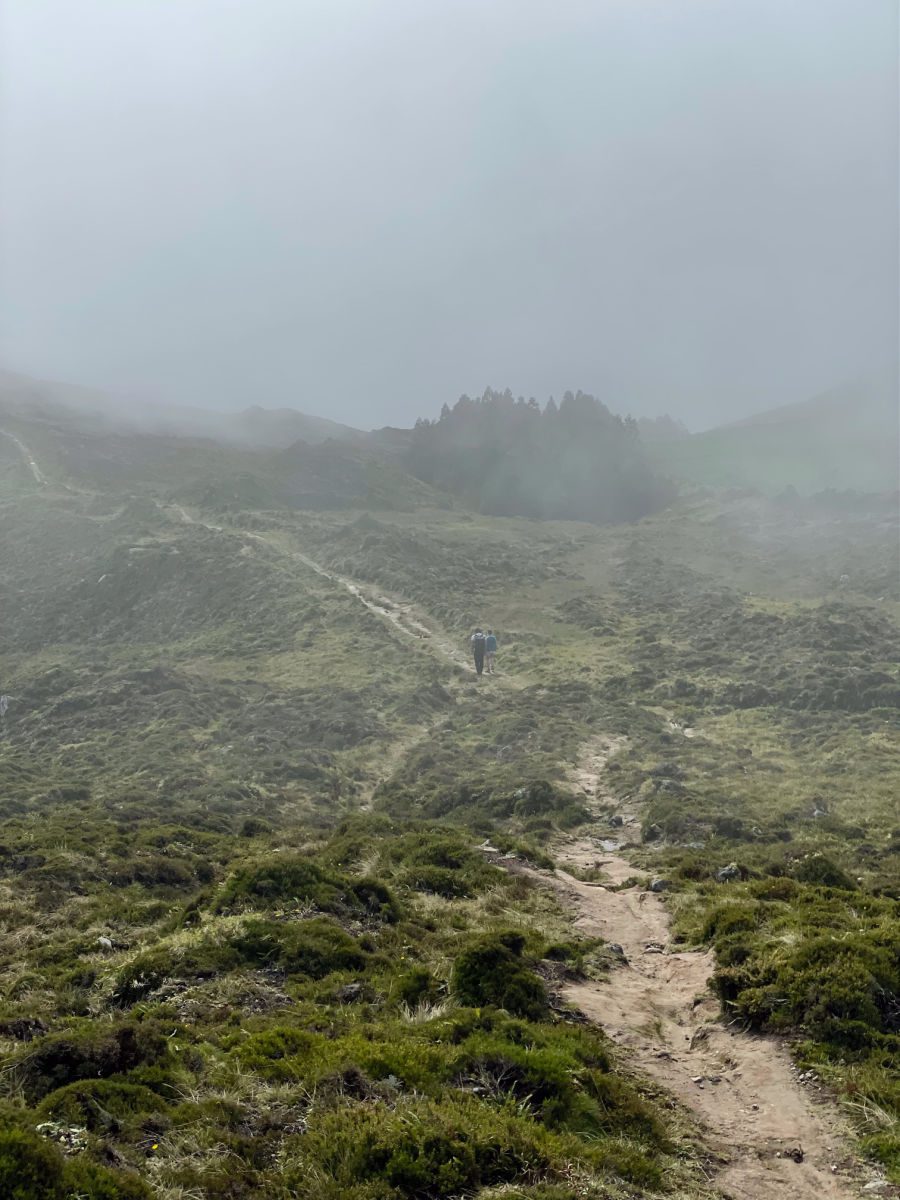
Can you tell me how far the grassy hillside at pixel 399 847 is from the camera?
7035mm

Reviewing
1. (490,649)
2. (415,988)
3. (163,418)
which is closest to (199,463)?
(163,418)

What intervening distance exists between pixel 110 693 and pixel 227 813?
1757 cm

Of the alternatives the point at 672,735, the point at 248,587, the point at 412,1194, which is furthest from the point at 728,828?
the point at 248,587

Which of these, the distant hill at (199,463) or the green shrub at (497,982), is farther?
the distant hill at (199,463)

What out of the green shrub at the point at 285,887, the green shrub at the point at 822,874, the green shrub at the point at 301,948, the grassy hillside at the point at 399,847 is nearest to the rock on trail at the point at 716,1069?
the grassy hillside at the point at 399,847

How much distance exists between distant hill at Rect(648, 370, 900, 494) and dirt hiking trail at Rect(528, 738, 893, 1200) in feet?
353

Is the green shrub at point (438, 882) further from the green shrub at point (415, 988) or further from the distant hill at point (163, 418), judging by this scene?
the distant hill at point (163, 418)

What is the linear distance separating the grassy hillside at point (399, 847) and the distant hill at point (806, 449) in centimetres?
6353

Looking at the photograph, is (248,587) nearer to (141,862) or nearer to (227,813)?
(227,813)

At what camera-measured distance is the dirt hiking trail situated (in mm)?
7469

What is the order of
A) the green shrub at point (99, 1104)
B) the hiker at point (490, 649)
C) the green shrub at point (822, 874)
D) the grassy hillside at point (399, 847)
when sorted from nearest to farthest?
the green shrub at point (99, 1104) < the grassy hillside at point (399, 847) < the green shrub at point (822, 874) < the hiker at point (490, 649)

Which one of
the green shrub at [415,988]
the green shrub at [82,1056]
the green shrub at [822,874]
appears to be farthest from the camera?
the green shrub at [822,874]

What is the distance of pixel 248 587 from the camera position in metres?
59.7

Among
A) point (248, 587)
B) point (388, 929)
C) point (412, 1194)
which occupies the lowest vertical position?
point (388, 929)
